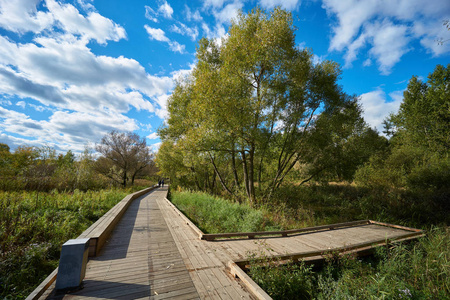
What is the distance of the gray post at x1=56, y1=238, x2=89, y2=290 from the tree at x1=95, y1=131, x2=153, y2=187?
27326 millimetres

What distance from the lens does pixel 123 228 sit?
20.2 feet

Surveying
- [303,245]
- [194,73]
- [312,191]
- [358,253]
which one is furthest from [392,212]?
[194,73]

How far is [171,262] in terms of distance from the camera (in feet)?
12.4

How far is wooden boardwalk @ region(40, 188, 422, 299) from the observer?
9.03ft

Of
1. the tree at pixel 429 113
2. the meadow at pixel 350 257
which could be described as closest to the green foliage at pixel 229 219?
the meadow at pixel 350 257

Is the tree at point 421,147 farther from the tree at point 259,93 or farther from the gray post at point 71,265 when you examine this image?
the gray post at point 71,265

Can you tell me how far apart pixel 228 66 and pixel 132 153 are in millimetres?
24328

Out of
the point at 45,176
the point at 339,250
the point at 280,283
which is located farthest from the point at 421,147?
the point at 45,176

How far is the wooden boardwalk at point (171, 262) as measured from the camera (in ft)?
9.03

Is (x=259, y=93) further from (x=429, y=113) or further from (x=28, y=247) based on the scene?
(x=429, y=113)

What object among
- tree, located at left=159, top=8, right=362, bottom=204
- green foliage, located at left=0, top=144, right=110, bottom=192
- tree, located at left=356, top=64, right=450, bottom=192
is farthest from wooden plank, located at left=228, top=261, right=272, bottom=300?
tree, located at left=356, top=64, right=450, bottom=192

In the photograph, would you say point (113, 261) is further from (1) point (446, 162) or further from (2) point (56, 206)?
(1) point (446, 162)

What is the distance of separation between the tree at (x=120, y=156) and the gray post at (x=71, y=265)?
27326 millimetres

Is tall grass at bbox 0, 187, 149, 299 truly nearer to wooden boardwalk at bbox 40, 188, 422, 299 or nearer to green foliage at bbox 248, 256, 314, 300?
wooden boardwalk at bbox 40, 188, 422, 299
